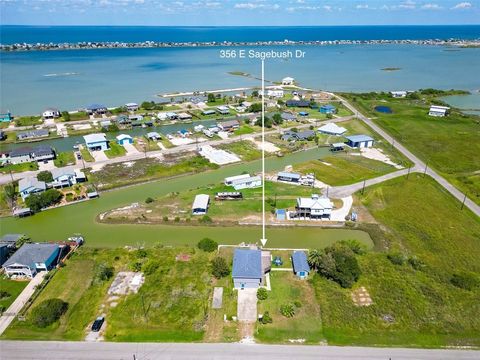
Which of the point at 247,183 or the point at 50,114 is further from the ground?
the point at 50,114

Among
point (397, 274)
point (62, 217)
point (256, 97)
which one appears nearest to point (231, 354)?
point (397, 274)

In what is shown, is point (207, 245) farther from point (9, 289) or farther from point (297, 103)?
point (297, 103)

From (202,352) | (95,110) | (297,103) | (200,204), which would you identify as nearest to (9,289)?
(202,352)

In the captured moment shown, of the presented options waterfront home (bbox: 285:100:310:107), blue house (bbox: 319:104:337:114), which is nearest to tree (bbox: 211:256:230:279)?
blue house (bbox: 319:104:337:114)

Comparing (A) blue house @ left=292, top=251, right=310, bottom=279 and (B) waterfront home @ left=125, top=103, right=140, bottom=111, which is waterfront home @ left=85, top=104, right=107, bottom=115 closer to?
(B) waterfront home @ left=125, top=103, right=140, bottom=111

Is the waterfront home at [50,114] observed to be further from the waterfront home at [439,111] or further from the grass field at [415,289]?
the waterfront home at [439,111]

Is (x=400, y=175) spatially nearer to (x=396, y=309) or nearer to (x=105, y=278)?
(x=396, y=309)
